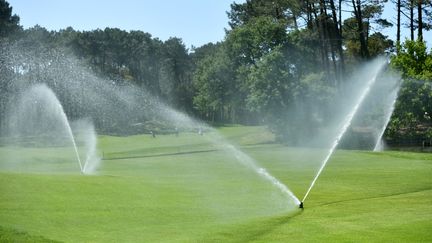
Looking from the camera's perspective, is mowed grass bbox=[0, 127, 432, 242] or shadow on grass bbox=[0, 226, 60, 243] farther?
mowed grass bbox=[0, 127, 432, 242]

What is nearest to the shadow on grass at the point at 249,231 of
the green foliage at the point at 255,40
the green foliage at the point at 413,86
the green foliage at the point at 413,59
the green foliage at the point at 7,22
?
the green foliage at the point at 413,86

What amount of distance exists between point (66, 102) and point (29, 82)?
244 inches

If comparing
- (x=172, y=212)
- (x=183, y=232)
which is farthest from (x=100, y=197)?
(x=183, y=232)

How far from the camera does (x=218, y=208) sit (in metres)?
18.1

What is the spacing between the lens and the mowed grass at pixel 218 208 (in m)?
14.1

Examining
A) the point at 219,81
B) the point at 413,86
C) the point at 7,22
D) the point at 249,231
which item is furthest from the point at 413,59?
the point at 7,22

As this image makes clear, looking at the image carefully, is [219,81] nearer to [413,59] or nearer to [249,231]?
[413,59]

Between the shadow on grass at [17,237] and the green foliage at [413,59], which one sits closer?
the shadow on grass at [17,237]

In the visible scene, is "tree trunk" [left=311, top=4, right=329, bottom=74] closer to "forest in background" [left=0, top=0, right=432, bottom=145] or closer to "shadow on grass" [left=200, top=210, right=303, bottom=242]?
"forest in background" [left=0, top=0, right=432, bottom=145]

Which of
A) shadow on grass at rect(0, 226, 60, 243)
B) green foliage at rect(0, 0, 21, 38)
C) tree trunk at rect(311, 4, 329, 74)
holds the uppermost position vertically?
green foliage at rect(0, 0, 21, 38)

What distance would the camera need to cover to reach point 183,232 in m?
14.4

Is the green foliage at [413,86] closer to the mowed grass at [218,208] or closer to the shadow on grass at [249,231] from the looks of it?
the mowed grass at [218,208]

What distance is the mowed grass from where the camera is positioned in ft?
46.2

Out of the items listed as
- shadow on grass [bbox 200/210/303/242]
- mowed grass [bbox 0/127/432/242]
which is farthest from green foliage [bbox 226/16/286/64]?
shadow on grass [bbox 200/210/303/242]
